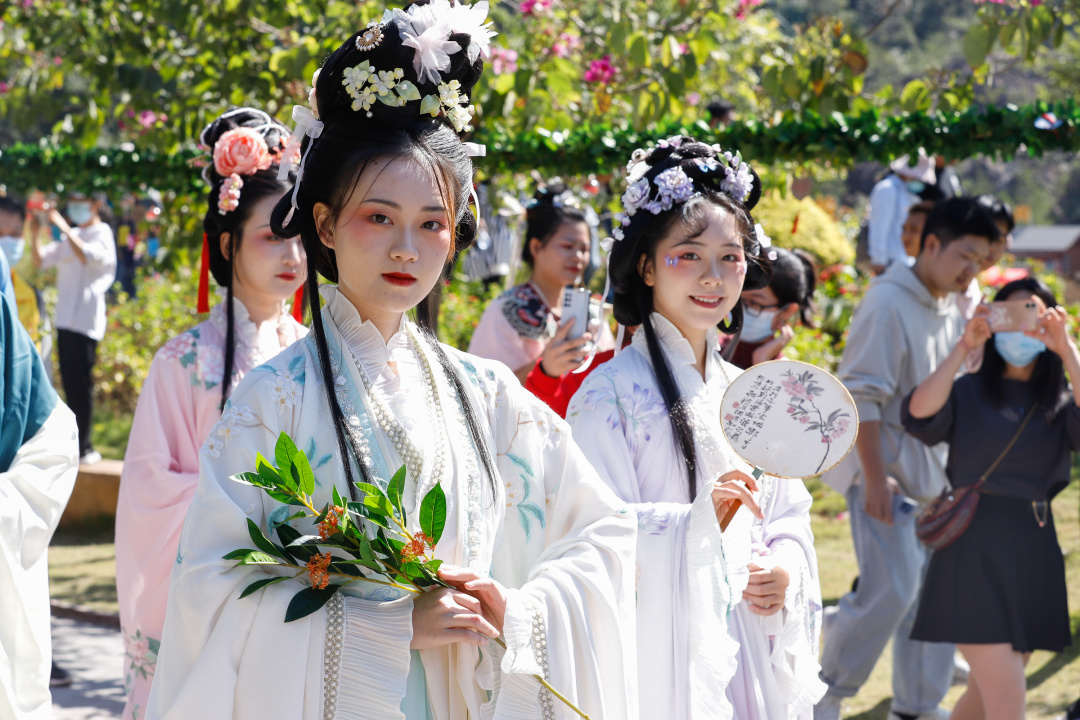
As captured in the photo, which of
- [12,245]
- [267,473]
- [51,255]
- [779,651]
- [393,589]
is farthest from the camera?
[51,255]

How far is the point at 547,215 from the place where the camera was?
5.11 metres

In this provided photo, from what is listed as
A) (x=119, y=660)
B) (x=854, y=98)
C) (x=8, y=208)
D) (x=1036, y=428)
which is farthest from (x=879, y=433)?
(x=8, y=208)

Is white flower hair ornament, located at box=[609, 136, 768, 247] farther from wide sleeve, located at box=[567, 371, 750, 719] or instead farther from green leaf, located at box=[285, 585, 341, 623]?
green leaf, located at box=[285, 585, 341, 623]

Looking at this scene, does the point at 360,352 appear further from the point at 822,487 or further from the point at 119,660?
the point at 822,487

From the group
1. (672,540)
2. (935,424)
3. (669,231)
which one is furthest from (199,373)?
(935,424)

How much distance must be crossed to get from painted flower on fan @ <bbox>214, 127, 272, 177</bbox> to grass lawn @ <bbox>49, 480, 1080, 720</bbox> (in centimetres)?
305

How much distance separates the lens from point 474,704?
1.94m

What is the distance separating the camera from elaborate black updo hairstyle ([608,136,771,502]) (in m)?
2.73

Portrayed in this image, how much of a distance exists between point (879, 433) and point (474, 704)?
2.80 meters

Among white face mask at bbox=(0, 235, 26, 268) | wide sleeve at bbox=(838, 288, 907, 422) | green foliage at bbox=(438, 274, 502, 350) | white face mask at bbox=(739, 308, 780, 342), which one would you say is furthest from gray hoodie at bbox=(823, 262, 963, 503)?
white face mask at bbox=(0, 235, 26, 268)

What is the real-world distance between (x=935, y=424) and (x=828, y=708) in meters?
1.14

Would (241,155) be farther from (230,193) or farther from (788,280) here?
(788,280)

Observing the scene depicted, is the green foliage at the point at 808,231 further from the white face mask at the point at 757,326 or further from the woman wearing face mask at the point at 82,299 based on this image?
the white face mask at the point at 757,326

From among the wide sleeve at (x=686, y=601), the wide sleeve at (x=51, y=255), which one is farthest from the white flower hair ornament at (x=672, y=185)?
the wide sleeve at (x=51, y=255)
